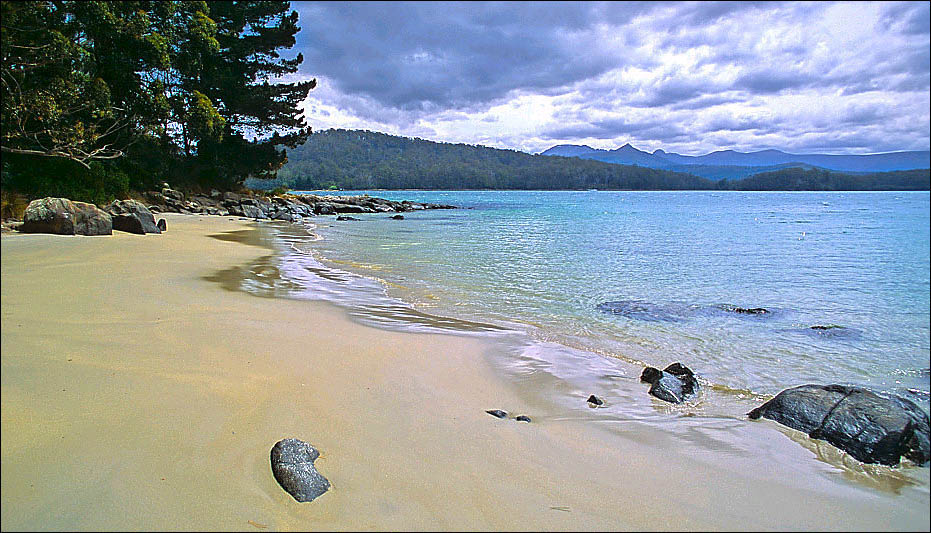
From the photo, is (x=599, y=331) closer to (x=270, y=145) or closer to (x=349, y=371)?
(x=349, y=371)

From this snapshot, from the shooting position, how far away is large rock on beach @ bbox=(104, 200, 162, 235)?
11.1m

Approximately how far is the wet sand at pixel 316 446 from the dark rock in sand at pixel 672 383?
80 centimetres

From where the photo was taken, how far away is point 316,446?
2328 mm

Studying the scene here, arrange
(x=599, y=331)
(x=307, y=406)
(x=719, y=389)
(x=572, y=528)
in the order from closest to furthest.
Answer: (x=572, y=528), (x=307, y=406), (x=719, y=389), (x=599, y=331)

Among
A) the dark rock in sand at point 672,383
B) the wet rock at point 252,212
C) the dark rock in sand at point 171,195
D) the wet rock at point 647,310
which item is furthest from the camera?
the wet rock at point 252,212

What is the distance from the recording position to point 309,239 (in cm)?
1795

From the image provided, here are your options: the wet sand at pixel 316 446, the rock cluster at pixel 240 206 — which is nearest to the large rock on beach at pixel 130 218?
the wet sand at pixel 316 446

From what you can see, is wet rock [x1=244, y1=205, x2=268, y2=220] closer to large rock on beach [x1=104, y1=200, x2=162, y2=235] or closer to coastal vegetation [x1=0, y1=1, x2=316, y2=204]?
coastal vegetation [x1=0, y1=1, x2=316, y2=204]

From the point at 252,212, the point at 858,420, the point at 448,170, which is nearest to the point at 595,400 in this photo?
the point at 858,420

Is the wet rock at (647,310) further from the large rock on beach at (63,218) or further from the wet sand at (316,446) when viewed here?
the large rock on beach at (63,218)

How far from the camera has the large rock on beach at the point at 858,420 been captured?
2.73 metres

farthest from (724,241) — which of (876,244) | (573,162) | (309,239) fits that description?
(573,162)

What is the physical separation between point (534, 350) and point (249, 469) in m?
3.48

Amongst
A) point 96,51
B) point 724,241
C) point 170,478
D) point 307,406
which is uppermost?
point 96,51
